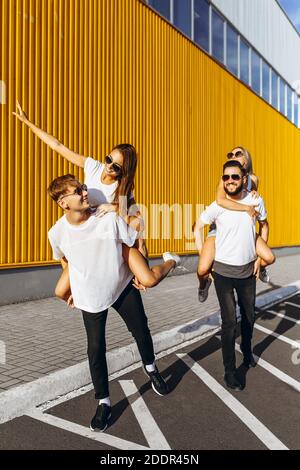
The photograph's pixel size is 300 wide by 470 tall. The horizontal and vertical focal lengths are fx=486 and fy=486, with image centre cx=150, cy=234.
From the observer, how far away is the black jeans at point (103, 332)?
3.48 meters

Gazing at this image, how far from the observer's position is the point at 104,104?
10227 millimetres

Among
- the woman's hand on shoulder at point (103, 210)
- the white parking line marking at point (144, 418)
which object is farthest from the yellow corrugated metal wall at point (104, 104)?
the woman's hand on shoulder at point (103, 210)

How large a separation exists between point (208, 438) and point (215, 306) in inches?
196

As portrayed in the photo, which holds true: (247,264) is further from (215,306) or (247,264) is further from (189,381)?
(215,306)

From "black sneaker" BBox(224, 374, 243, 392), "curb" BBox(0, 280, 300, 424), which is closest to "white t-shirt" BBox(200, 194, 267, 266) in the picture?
"black sneaker" BBox(224, 374, 243, 392)

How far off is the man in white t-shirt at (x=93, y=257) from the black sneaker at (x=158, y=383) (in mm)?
638

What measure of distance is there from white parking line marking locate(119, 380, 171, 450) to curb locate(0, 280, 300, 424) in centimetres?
Result: 40

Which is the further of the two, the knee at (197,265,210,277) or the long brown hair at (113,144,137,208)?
the knee at (197,265,210,277)

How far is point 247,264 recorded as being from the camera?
14.5 ft

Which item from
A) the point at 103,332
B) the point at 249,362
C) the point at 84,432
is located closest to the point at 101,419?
the point at 84,432

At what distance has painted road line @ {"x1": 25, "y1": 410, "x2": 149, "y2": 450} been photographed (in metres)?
3.18

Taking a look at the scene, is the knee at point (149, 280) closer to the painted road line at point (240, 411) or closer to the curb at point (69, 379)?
the painted road line at point (240, 411)

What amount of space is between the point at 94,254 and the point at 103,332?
0.61 meters

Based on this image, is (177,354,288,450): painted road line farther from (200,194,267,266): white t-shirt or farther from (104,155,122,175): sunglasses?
(104,155,122,175): sunglasses
